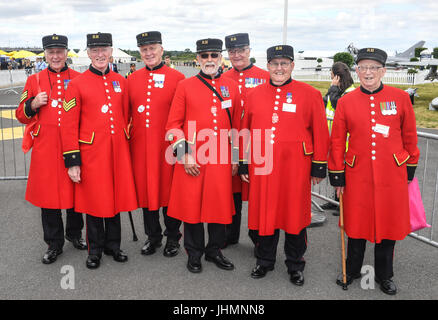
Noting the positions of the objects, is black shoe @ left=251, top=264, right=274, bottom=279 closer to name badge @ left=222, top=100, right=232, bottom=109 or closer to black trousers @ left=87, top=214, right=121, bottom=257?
black trousers @ left=87, top=214, right=121, bottom=257

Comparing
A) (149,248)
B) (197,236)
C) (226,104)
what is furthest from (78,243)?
(226,104)

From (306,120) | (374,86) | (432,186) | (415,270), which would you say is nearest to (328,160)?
(306,120)

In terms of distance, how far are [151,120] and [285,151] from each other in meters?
1.38

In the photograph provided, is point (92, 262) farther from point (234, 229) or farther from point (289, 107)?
point (289, 107)

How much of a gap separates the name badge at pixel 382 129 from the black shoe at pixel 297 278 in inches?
56.6

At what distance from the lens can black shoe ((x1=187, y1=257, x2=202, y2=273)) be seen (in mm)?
4031

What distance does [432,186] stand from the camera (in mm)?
6863

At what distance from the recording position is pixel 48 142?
406cm

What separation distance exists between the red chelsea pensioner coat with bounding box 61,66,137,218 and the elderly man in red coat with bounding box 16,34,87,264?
21 centimetres

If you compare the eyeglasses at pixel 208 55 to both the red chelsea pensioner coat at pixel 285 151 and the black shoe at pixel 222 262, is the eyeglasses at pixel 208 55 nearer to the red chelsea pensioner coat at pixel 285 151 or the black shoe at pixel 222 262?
the red chelsea pensioner coat at pixel 285 151

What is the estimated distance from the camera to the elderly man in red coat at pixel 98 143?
3871 mm

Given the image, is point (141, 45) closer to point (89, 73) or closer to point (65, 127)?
point (89, 73)

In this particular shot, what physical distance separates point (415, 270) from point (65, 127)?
358 centimetres

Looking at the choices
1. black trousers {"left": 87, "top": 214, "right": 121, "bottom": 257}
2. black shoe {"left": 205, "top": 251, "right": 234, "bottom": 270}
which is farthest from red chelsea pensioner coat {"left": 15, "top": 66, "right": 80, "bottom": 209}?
black shoe {"left": 205, "top": 251, "right": 234, "bottom": 270}
